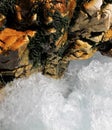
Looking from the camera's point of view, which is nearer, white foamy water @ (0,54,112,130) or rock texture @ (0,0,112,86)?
rock texture @ (0,0,112,86)

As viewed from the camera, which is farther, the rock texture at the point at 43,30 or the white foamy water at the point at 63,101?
the white foamy water at the point at 63,101

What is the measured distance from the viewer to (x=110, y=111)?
Answer: 749cm

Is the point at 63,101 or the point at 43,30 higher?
the point at 43,30

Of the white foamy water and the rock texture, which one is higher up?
the rock texture

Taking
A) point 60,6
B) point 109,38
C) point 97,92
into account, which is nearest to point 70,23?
point 60,6

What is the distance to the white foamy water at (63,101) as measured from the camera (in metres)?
7.02

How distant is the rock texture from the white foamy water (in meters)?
0.42

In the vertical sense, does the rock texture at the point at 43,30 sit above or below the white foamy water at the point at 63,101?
above

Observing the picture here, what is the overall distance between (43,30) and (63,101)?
1821 mm

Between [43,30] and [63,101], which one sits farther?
[63,101]

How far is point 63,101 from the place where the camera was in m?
7.54

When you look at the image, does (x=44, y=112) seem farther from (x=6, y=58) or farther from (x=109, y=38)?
(x=109, y=38)

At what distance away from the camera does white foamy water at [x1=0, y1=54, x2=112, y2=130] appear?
7.02m

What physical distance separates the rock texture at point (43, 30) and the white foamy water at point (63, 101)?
0.42 metres
